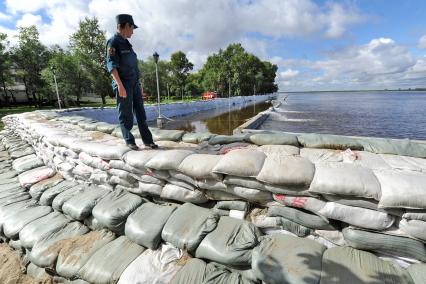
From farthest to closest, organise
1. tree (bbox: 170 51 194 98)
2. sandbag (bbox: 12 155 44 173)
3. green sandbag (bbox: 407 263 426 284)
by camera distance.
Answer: tree (bbox: 170 51 194 98) → sandbag (bbox: 12 155 44 173) → green sandbag (bbox: 407 263 426 284)

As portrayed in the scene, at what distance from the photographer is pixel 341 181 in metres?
1.45

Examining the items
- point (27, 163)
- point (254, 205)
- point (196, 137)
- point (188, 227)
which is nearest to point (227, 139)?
point (196, 137)

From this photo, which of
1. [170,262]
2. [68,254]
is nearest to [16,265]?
[68,254]

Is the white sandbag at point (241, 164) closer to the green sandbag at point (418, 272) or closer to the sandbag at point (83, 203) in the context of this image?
the green sandbag at point (418, 272)

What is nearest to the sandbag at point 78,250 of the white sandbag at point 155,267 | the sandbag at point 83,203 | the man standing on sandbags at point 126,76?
the sandbag at point 83,203

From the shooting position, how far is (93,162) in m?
2.78

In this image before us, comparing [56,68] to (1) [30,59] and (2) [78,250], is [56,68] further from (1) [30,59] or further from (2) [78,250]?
(2) [78,250]

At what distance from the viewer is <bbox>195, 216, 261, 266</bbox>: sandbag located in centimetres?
158

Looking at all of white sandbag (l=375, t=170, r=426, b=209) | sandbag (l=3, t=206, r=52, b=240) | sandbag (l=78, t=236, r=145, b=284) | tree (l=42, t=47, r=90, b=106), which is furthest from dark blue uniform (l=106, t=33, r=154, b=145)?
tree (l=42, t=47, r=90, b=106)

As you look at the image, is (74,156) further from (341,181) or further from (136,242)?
(341,181)

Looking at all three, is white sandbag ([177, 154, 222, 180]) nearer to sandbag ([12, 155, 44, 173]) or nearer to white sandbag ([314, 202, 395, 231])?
white sandbag ([314, 202, 395, 231])

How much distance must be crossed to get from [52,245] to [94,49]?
29.6m

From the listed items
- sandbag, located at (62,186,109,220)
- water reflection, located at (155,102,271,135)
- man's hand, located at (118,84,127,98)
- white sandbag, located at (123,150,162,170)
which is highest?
man's hand, located at (118,84,127,98)

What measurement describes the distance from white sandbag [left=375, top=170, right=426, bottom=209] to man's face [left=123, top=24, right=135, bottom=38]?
8.28ft
